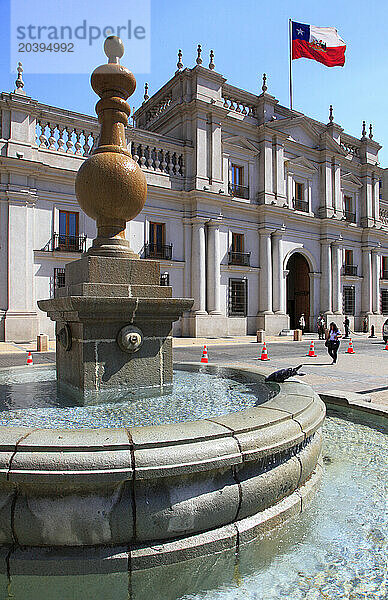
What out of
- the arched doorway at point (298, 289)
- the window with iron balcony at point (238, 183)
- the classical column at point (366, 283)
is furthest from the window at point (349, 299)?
the window with iron balcony at point (238, 183)

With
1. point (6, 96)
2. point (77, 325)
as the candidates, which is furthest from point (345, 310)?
point (77, 325)

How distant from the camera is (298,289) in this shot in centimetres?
3145

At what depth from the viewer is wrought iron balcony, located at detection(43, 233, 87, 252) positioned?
62.9 feet

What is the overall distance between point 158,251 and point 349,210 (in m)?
19.2

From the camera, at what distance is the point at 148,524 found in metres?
2.36

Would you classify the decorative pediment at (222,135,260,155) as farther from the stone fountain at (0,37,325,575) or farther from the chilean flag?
the stone fountain at (0,37,325,575)

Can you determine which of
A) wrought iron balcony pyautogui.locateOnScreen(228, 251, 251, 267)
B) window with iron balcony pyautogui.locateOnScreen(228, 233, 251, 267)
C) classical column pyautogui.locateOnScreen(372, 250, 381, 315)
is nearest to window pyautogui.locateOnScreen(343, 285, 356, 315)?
classical column pyautogui.locateOnScreen(372, 250, 381, 315)

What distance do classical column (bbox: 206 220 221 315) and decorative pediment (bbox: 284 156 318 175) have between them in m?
8.58

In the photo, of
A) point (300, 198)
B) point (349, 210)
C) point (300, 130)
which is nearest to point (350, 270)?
point (349, 210)

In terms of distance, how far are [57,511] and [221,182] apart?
23303mm

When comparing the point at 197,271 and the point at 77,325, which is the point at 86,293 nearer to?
the point at 77,325

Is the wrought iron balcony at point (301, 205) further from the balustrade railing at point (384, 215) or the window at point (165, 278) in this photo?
the window at point (165, 278)

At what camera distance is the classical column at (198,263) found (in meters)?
23.0

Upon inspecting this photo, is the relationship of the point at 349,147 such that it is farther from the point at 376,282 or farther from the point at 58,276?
the point at 58,276
